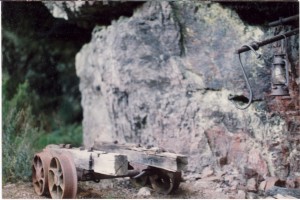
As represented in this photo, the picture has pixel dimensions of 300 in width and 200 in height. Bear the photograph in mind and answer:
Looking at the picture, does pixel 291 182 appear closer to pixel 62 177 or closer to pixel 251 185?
pixel 251 185

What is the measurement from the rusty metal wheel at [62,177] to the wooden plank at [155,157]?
831 mm

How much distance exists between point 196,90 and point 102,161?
192 cm

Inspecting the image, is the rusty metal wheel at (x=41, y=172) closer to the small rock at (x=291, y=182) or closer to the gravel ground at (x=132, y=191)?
the gravel ground at (x=132, y=191)

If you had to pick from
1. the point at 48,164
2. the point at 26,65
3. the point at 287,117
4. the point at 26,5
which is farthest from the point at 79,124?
the point at 287,117

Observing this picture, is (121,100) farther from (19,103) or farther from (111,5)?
(19,103)

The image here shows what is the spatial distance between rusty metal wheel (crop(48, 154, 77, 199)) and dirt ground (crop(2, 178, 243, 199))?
0.27m

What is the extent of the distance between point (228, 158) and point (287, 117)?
0.95 metres

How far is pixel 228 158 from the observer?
5730 mm

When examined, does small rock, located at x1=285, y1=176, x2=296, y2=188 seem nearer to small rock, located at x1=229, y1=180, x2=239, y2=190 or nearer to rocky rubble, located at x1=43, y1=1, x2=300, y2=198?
rocky rubble, located at x1=43, y1=1, x2=300, y2=198

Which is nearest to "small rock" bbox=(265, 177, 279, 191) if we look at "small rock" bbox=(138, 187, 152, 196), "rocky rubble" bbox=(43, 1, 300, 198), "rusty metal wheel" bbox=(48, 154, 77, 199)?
"rocky rubble" bbox=(43, 1, 300, 198)

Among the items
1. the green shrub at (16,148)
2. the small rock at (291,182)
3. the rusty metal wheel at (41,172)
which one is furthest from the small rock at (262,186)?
the green shrub at (16,148)

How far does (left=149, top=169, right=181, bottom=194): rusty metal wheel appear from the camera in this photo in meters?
5.11

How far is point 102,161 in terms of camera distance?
186 inches

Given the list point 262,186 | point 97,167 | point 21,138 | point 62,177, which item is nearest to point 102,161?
point 97,167
